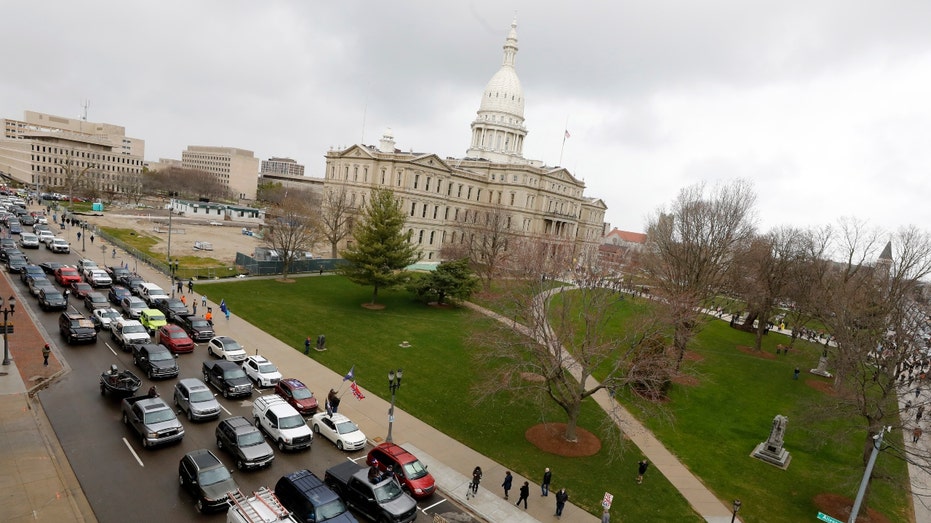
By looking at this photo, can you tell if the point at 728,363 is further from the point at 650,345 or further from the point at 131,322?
the point at 131,322

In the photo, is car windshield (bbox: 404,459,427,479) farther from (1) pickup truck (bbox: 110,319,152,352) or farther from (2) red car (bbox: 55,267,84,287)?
(2) red car (bbox: 55,267,84,287)

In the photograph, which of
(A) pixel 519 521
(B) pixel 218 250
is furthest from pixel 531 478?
(B) pixel 218 250

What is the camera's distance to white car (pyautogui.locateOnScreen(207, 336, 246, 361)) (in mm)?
28094

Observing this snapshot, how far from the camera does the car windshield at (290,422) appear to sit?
65.4 ft

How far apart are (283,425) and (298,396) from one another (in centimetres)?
346

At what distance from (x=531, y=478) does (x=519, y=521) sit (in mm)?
3007

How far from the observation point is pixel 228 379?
24078 mm

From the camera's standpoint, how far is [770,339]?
173ft

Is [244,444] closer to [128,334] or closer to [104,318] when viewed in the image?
[128,334]

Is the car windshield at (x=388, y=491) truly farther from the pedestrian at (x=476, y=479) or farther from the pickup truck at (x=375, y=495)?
the pedestrian at (x=476, y=479)

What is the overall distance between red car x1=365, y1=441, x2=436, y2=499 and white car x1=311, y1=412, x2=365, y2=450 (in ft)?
4.95

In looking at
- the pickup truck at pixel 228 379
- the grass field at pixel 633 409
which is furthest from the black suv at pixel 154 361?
the grass field at pixel 633 409

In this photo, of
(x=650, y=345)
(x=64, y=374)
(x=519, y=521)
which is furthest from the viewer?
(x=650, y=345)

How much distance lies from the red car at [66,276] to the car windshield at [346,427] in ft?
105
